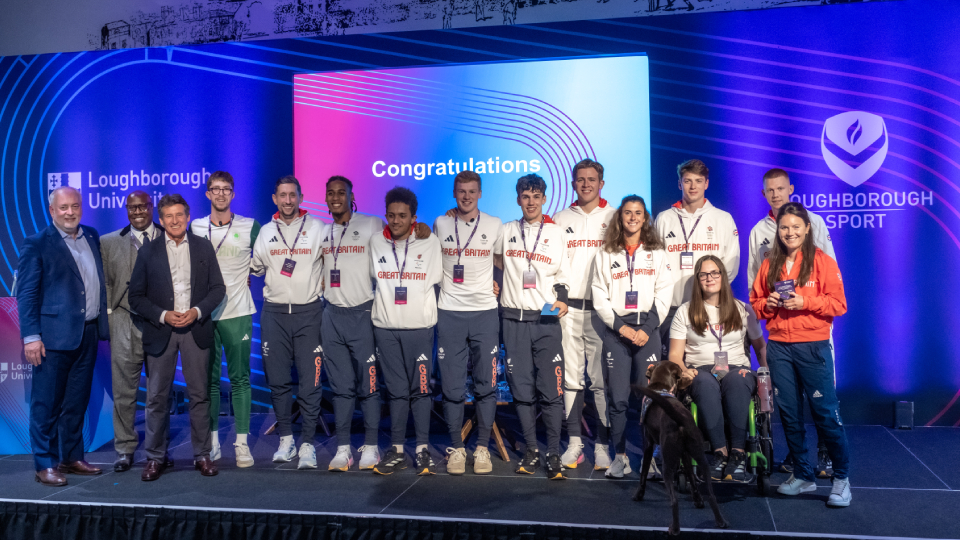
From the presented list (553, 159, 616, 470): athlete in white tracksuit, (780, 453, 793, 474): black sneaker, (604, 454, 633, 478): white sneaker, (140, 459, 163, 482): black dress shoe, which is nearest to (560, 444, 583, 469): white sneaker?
(553, 159, 616, 470): athlete in white tracksuit

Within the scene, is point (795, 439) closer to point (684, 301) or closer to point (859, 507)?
point (859, 507)

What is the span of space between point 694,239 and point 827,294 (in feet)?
2.83

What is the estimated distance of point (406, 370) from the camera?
12.9ft

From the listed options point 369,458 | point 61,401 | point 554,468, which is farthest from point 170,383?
point 554,468

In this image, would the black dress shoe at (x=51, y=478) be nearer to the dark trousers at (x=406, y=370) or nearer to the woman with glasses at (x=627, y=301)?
the dark trousers at (x=406, y=370)

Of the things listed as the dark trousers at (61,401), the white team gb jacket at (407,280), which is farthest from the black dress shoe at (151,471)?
the white team gb jacket at (407,280)

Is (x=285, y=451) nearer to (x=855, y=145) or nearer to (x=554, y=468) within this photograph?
(x=554, y=468)

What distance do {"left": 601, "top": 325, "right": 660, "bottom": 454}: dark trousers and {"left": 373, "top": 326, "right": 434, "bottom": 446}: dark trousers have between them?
0.99 meters

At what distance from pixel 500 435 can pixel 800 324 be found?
2.07m

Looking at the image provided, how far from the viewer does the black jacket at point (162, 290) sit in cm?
379

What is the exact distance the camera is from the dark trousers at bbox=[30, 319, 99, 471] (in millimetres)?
3818

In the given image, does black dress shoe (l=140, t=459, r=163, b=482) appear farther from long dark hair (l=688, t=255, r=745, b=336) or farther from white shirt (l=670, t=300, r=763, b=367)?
long dark hair (l=688, t=255, r=745, b=336)

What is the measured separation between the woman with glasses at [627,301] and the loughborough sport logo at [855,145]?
80.0 inches

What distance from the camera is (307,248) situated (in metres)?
4.06
